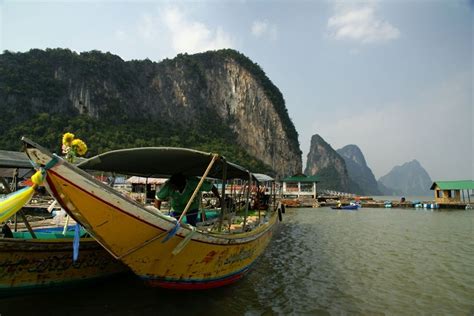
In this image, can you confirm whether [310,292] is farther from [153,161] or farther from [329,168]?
[329,168]

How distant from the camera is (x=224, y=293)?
596cm

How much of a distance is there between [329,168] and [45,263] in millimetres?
178993

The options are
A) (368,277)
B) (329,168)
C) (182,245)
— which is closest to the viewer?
(182,245)

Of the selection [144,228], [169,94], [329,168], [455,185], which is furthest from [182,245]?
[329,168]

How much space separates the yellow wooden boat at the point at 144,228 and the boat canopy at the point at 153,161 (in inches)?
0.7

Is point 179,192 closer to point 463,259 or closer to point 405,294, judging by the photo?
point 405,294

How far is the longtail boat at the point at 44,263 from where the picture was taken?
15.7ft

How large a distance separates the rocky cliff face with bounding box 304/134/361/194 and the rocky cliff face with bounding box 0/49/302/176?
2068 inches

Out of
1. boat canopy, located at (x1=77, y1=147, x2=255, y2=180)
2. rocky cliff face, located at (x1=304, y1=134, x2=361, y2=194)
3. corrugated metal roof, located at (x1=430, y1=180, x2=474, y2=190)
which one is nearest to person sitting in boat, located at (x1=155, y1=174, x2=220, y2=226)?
boat canopy, located at (x1=77, y1=147, x2=255, y2=180)

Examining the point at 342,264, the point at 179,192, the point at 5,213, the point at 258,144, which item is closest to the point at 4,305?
the point at 5,213

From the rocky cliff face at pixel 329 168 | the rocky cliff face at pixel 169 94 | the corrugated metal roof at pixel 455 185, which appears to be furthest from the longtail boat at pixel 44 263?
the rocky cliff face at pixel 329 168

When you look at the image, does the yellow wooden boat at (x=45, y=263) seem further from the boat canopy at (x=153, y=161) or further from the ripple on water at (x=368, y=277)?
the ripple on water at (x=368, y=277)

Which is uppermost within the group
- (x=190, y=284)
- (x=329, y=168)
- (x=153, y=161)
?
(x=329, y=168)

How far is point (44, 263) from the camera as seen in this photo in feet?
17.0
